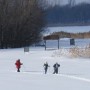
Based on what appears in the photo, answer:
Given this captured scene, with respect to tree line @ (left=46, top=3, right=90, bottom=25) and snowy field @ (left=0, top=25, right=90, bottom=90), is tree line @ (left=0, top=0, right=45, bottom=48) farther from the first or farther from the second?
tree line @ (left=46, top=3, right=90, bottom=25)

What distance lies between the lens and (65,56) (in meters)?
24.9

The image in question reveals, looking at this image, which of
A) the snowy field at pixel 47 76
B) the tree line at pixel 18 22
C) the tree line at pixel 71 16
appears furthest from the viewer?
the tree line at pixel 71 16

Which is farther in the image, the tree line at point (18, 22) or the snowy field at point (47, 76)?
the tree line at point (18, 22)

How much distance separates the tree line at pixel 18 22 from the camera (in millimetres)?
37281

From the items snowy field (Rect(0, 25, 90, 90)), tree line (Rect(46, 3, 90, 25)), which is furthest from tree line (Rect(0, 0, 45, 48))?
tree line (Rect(46, 3, 90, 25))

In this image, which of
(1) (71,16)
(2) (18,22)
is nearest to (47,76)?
(2) (18,22)

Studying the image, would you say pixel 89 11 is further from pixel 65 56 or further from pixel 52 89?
pixel 52 89

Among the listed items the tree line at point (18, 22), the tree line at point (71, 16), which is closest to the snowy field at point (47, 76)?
the tree line at point (18, 22)

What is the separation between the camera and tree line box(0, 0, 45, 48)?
122ft

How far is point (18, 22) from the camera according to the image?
37875mm

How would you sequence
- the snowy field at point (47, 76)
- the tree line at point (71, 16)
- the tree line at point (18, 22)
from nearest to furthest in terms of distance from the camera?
the snowy field at point (47, 76), the tree line at point (18, 22), the tree line at point (71, 16)

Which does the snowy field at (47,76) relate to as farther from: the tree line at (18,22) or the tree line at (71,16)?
the tree line at (71,16)

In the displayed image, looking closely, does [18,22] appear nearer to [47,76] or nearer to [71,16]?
[47,76]

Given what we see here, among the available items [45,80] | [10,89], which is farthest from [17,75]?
[10,89]
